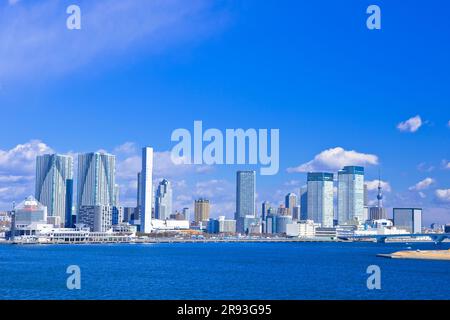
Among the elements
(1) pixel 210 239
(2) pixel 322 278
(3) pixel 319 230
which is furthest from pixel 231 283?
(3) pixel 319 230

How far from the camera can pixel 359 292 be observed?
3306cm

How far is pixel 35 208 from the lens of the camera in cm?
14762

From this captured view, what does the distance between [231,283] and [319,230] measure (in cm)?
16519

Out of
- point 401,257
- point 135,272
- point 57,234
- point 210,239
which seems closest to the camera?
point 135,272

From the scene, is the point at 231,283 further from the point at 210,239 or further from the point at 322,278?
the point at 210,239

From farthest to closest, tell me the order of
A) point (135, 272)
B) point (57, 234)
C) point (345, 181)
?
point (345, 181)
point (57, 234)
point (135, 272)
